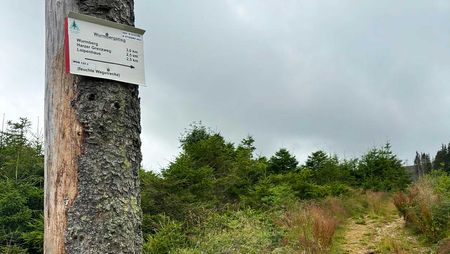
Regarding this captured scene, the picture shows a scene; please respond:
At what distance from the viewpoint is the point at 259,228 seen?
6930 millimetres

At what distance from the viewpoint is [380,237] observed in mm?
7133

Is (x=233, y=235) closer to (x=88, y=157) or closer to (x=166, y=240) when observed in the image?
(x=166, y=240)

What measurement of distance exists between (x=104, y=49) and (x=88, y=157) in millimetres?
374

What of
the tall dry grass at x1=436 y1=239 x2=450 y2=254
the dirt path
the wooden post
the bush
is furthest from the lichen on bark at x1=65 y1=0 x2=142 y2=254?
the dirt path

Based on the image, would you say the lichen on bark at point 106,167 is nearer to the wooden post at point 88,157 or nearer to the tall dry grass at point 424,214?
the wooden post at point 88,157

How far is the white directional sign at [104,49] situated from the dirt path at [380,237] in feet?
18.1

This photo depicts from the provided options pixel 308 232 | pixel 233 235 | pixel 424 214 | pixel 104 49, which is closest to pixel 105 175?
pixel 104 49

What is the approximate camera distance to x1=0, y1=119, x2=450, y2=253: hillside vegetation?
642cm

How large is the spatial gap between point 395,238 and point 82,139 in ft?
21.6

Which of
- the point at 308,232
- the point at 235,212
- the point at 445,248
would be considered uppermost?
the point at 235,212

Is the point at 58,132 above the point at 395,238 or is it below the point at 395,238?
above

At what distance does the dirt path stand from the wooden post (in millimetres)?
5468

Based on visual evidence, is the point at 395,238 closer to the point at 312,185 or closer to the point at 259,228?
the point at 259,228

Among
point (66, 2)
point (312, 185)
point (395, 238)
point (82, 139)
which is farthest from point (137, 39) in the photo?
point (312, 185)
